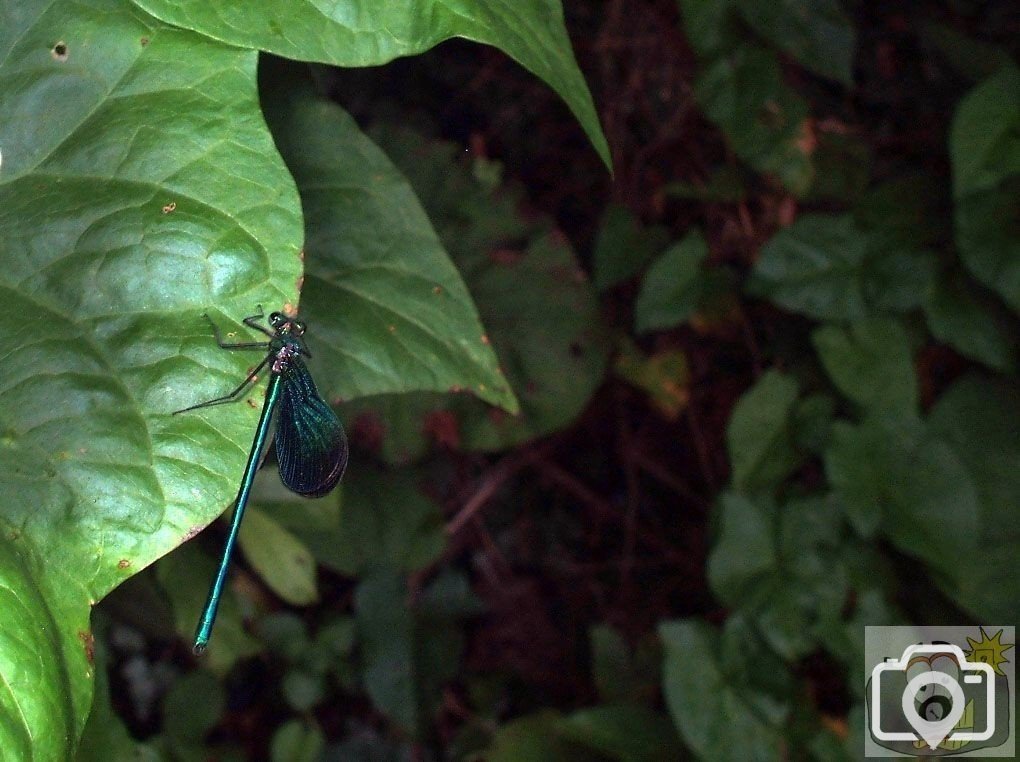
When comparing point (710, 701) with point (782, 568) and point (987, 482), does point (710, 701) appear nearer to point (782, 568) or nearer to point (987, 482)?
point (782, 568)

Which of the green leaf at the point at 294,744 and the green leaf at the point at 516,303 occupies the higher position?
the green leaf at the point at 516,303

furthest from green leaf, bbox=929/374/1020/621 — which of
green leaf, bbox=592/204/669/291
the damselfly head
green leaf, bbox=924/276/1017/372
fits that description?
the damselfly head

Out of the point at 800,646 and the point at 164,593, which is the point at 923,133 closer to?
the point at 800,646

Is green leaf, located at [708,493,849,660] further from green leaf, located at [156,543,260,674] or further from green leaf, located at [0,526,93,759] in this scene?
green leaf, located at [0,526,93,759]

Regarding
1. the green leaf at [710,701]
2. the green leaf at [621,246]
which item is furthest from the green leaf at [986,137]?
the green leaf at [710,701]

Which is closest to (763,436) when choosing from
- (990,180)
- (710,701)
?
(710,701)

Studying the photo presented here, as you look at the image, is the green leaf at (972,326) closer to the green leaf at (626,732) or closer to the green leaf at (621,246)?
the green leaf at (621,246)
